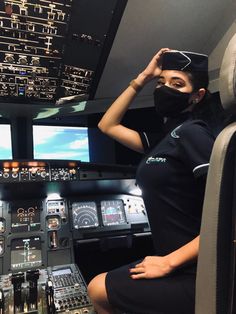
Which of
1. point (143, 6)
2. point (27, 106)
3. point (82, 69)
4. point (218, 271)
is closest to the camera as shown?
point (218, 271)

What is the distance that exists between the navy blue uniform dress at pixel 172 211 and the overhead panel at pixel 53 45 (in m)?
0.94

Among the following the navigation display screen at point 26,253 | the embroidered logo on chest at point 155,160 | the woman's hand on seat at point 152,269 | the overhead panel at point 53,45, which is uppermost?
the overhead panel at point 53,45

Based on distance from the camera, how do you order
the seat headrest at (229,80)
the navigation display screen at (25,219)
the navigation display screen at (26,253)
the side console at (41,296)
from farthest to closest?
the navigation display screen at (25,219) < the navigation display screen at (26,253) < the side console at (41,296) < the seat headrest at (229,80)

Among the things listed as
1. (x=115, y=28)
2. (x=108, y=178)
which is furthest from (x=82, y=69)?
(x=108, y=178)

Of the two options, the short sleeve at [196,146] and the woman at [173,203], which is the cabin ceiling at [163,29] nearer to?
the woman at [173,203]

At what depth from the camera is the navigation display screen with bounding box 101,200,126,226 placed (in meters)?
2.18

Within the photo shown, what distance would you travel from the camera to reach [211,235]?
26.5 inches

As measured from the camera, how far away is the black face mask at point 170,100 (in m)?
1.07

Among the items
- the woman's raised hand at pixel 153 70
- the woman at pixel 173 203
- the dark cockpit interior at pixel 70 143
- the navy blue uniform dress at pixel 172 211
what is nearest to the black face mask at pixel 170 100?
the woman at pixel 173 203

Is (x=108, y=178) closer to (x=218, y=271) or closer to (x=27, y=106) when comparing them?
(x=27, y=106)

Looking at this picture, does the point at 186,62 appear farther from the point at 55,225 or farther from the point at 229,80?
the point at 55,225

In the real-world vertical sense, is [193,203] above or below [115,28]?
below

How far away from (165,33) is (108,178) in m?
1.01

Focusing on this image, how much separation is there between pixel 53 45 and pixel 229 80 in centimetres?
143
